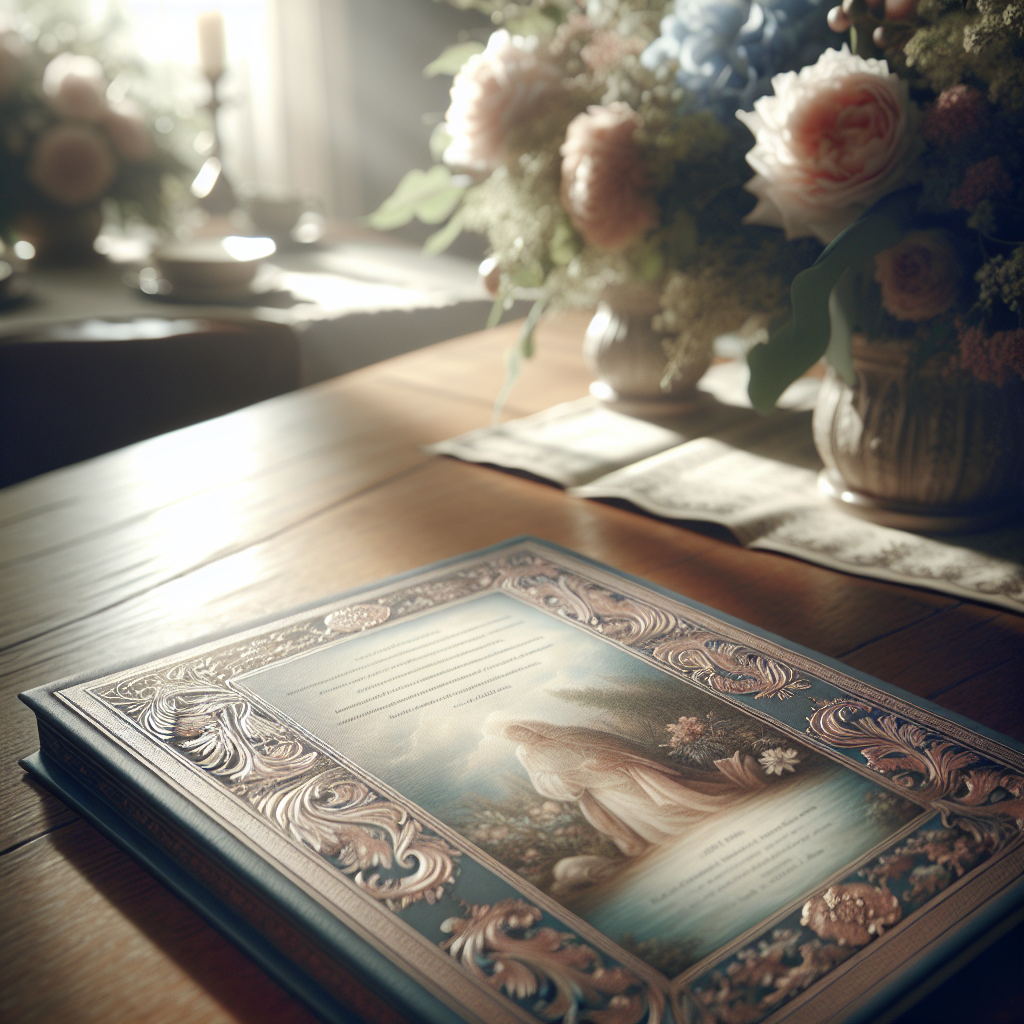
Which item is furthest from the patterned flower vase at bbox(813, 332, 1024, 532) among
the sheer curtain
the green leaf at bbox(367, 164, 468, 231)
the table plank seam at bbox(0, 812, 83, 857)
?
the sheer curtain

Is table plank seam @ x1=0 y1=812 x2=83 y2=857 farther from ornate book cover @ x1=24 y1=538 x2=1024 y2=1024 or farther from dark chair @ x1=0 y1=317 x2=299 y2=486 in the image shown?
dark chair @ x1=0 y1=317 x2=299 y2=486

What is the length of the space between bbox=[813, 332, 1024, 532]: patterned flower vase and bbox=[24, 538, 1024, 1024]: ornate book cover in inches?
9.3

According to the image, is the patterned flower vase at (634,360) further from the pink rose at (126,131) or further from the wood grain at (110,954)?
the pink rose at (126,131)

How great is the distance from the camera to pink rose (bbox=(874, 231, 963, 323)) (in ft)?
2.10

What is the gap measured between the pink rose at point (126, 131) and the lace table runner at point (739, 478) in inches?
70.1

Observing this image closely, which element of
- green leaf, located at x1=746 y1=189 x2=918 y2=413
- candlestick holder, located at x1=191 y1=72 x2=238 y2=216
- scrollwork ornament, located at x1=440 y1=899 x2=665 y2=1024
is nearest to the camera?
scrollwork ornament, located at x1=440 y1=899 x2=665 y2=1024

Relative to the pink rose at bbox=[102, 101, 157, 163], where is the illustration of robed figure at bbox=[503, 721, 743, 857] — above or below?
below

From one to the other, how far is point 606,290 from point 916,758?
2.04ft

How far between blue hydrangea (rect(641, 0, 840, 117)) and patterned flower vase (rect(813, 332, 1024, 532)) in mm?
228

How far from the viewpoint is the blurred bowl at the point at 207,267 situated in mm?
1575

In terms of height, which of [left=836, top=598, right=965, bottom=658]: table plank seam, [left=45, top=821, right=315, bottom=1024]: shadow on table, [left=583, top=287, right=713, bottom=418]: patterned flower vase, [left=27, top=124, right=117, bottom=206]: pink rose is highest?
[left=27, top=124, right=117, bottom=206]: pink rose

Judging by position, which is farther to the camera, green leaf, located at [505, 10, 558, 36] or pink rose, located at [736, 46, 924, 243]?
green leaf, located at [505, 10, 558, 36]

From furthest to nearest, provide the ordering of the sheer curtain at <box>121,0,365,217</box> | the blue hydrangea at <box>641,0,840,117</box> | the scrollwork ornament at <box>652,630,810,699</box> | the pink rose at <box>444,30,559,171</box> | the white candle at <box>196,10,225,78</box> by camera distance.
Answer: the sheer curtain at <box>121,0,365,217</box>
the white candle at <box>196,10,225,78</box>
the pink rose at <box>444,30,559,171</box>
the blue hydrangea at <box>641,0,840,117</box>
the scrollwork ornament at <box>652,630,810,699</box>

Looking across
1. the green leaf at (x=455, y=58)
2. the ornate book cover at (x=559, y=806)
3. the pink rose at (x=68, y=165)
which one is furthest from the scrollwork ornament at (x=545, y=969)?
the pink rose at (x=68, y=165)
